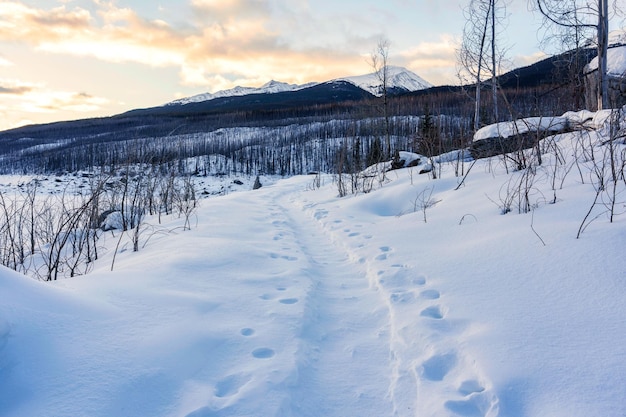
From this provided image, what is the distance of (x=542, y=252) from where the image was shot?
2.41m

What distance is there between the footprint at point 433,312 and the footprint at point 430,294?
141 mm

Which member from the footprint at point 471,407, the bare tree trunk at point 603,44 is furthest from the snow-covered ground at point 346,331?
the bare tree trunk at point 603,44

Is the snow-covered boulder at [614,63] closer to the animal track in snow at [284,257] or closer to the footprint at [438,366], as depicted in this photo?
the animal track in snow at [284,257]

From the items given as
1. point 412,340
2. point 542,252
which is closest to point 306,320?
point 412,340

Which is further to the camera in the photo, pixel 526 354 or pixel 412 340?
pixel 412 340

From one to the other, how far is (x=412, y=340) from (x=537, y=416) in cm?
67

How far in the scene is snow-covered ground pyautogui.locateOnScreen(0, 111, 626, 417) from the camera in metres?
1.41

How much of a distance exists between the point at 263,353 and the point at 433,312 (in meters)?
1.03

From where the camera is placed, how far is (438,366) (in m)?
1.69

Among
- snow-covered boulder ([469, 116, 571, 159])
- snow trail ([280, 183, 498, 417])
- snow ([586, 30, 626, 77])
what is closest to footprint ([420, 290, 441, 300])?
snow trail ([280, 183, 498, 417])

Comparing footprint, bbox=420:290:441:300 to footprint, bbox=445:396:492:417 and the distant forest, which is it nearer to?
footprint, bbox=445:396:492:417

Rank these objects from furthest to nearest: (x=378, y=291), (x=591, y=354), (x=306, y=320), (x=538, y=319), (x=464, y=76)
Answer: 1. (x=464, y=76)
2. (x=378, y=291)
3. (x=306, y=320)
4. (x=538, y=319)
5. (x=591, y=354)

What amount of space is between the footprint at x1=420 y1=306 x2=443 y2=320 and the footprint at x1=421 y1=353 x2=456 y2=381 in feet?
1.27

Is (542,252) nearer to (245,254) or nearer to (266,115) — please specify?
(245,254)
